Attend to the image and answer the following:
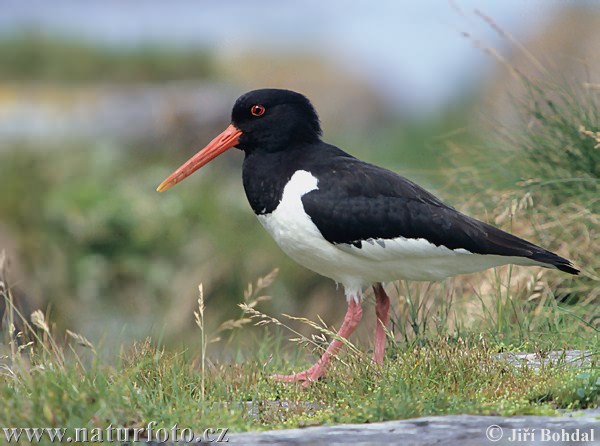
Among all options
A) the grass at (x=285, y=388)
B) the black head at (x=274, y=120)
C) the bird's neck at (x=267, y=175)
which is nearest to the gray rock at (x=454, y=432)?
the grass at (x=285, y=388)

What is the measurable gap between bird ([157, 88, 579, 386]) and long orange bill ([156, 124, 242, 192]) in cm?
33

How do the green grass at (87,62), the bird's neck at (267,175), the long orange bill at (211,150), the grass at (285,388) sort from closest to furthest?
the grass at (285,388) → the bird's neck at (267,175) → the long orange bill at (211,150) → the green grass at (87,62)

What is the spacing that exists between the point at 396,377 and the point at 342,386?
309mm

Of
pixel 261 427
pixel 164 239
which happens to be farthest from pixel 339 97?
pixel 261 427

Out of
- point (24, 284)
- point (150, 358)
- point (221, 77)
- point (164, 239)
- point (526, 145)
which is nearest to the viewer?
point (150, 358)

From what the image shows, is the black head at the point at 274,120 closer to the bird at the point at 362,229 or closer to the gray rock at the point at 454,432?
the bird at the point at 362,229

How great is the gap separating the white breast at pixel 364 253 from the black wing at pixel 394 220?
0.16ft

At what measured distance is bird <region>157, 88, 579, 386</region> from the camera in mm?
5688

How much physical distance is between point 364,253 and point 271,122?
3.73 feet

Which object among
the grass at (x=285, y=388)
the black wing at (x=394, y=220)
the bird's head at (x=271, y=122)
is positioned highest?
the bird's head at (x=271, y=122)

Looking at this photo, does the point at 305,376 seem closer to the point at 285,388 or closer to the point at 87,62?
the point at 285,388

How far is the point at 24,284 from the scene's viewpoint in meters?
11.0

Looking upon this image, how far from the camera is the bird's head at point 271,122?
625 centimetres

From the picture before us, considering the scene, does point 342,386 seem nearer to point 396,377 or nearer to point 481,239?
point 396,377
